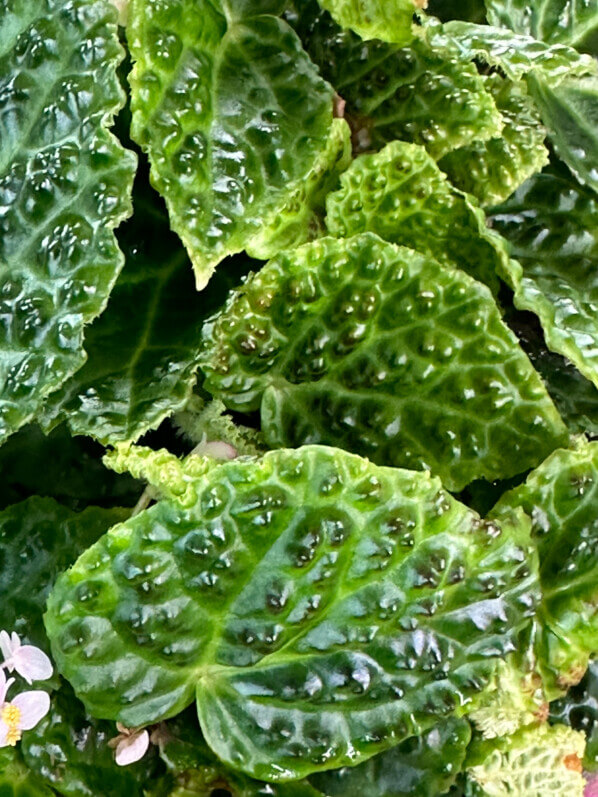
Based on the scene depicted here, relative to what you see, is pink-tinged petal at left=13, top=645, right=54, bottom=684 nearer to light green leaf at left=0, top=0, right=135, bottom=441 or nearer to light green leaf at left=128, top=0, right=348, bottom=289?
light green leaf at left=0, top=0, right=135, bottom=441

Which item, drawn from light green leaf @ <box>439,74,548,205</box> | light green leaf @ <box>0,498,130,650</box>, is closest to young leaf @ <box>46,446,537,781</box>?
light green leaf @ <box>0,498,130,650</box>

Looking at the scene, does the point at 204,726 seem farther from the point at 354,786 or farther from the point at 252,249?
the point at 252,249

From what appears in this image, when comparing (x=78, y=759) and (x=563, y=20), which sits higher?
(x=563, y=20)

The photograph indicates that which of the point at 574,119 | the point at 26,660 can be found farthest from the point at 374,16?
the point at 26,660

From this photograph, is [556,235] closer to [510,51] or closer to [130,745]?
[510,51]

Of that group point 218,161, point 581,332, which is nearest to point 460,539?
point 581,332

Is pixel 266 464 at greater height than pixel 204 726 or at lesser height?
greater

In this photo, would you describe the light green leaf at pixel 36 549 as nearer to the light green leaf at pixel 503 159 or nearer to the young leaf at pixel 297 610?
the young leaf at pixel 297 610
